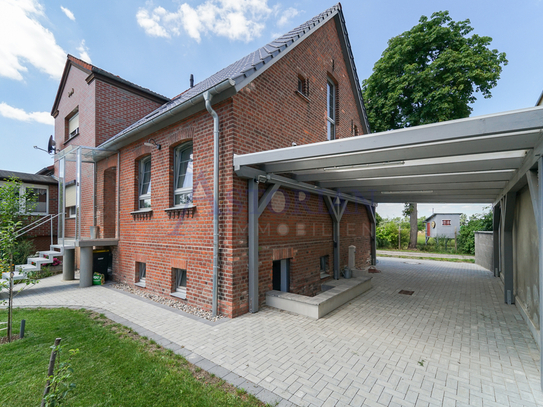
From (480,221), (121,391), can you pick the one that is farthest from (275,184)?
(480,221)

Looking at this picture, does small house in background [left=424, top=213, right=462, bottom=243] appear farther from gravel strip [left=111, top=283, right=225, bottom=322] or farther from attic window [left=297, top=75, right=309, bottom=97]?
gravel strip [left=111, top=283, right=225, bottom=322]

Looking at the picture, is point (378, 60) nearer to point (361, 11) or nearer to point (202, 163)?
point (361, 11)

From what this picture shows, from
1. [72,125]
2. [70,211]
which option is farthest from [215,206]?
[72,125]

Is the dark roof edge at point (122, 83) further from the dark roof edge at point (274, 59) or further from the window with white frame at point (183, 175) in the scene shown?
the dark roof edge at point (274, 59)

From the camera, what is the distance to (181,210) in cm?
623

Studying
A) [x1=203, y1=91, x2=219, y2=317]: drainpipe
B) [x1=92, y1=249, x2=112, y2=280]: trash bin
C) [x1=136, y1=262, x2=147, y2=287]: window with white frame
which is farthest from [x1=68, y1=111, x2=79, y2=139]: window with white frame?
[x1=203, y1=91, x2=219, y2=317]: drainpipe

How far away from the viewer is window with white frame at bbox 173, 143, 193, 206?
6.47 m

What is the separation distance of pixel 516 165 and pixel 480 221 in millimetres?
14240

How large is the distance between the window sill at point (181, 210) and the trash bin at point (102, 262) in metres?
3.68

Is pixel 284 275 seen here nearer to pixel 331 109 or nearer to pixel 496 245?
pixel 331 109

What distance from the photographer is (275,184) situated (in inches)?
227

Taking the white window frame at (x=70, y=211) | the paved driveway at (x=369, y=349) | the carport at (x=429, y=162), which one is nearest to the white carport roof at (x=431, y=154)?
the carport at (x=429, y=162)

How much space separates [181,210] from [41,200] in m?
11.5

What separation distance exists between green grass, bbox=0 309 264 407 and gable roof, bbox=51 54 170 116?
31.2ft
